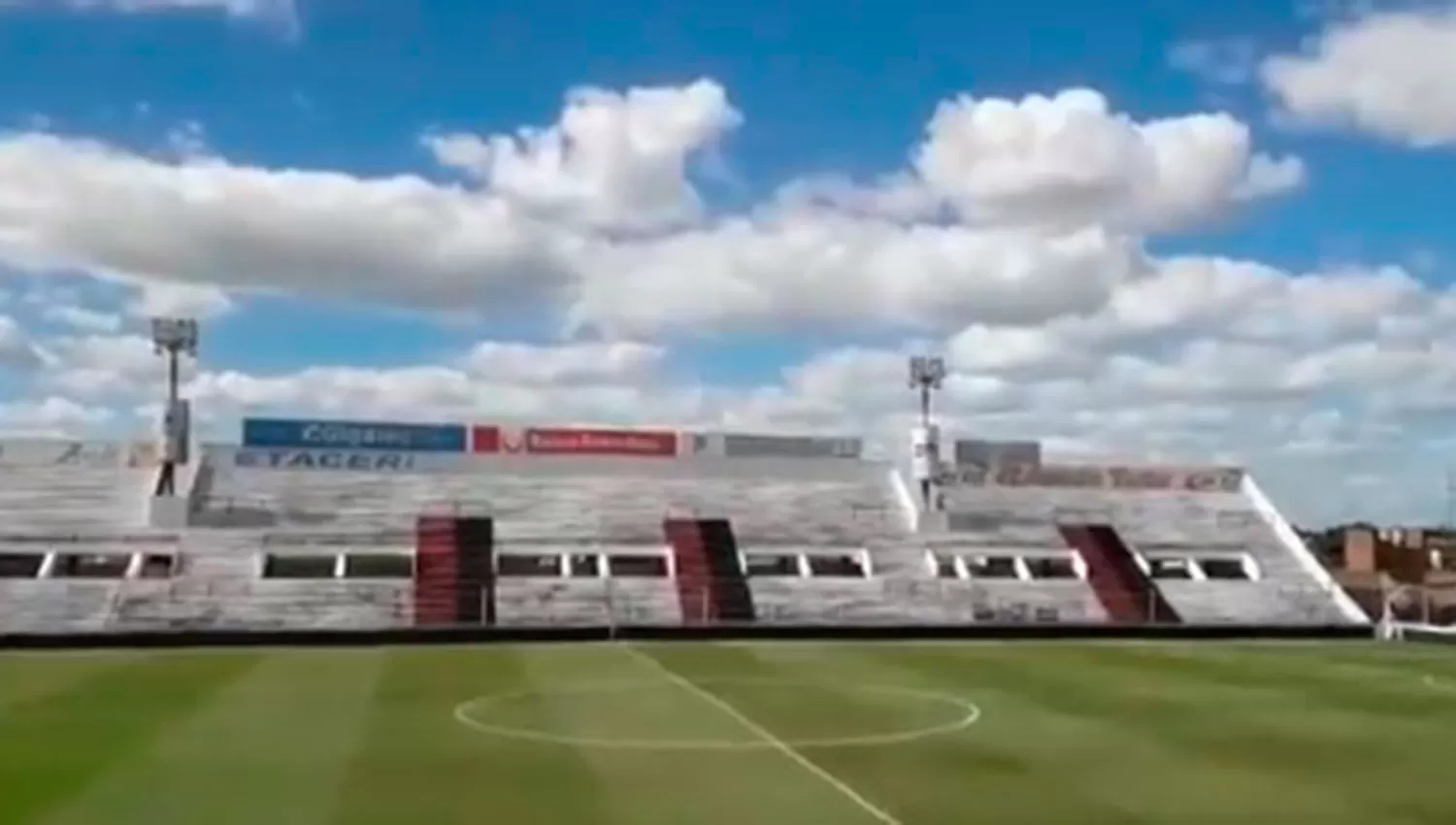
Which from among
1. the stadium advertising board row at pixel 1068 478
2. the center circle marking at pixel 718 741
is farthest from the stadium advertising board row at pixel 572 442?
the center circle marking at pixel 718 741

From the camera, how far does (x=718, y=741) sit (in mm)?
20281

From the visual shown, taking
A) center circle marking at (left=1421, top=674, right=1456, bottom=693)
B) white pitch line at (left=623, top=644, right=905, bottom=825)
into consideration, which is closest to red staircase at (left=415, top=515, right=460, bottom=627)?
white pitch line at (left=623, top=644, right=905, bottom=825)

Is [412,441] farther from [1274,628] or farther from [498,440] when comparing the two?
[1274,628]

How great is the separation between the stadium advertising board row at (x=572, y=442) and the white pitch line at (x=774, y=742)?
24850mm

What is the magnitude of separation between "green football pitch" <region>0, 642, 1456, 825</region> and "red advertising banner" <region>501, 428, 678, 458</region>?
24370mm

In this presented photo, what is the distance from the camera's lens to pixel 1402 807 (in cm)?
1558

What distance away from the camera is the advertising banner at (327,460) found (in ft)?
186

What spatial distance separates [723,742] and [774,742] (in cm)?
58

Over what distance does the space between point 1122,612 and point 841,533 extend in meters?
9.44

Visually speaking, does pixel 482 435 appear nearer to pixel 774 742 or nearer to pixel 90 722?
pixel 90 722

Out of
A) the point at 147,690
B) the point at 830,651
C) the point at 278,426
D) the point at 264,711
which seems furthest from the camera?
the point at 278,426

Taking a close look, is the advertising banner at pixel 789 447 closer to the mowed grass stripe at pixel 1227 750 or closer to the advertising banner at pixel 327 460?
the advertising banner at pixel 327 460

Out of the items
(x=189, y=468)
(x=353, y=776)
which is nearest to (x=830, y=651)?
(x=353, y=776)

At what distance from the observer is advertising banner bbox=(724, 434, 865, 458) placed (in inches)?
2352
